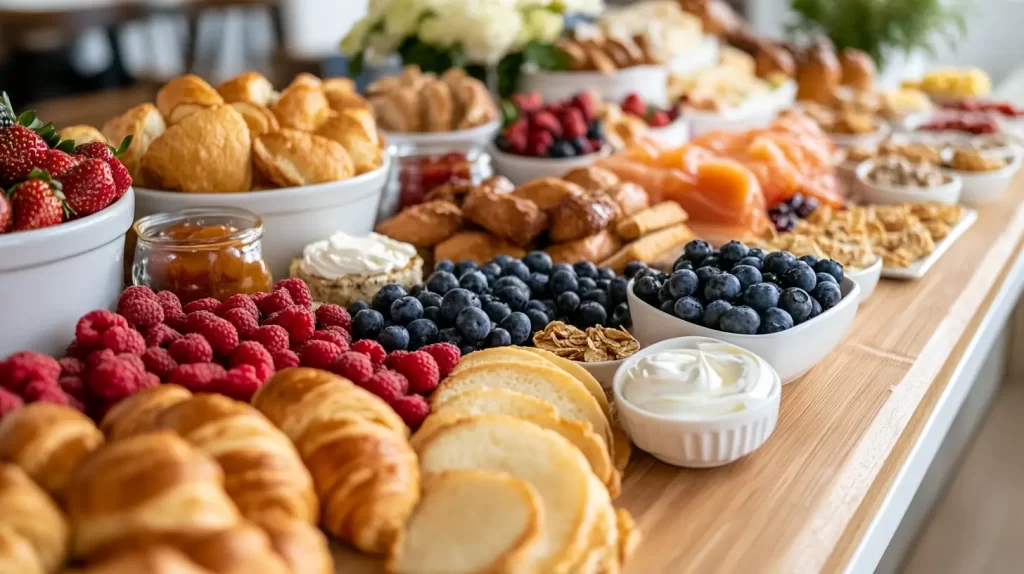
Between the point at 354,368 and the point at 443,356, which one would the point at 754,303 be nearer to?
the point at 443,356

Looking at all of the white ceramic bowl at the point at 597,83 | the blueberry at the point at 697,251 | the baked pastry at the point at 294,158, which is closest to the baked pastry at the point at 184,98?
the baked pastry at the point at 294,158

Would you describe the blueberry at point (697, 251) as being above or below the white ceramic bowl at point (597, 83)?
above

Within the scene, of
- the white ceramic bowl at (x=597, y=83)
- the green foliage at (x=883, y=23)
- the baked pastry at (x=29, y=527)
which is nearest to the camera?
the baked pastry at (x=29, y=527)

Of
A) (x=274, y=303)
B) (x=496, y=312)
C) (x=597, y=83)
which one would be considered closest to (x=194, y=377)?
(x=274, y=303)

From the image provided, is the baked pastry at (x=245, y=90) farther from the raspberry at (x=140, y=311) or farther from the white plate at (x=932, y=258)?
the white plate at (x=932, y=258)

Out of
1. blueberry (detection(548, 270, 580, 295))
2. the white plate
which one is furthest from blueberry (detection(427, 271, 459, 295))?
the white plate

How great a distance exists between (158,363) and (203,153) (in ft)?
1.84

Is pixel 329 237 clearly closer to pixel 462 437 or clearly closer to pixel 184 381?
pixel 184 381

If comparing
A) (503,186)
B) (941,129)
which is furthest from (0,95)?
(941,129)

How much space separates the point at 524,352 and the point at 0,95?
0.88 meters

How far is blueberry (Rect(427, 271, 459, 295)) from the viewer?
4.88ft

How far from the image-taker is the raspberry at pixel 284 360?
1.17 m

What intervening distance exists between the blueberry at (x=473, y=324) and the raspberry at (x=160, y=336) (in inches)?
16.3

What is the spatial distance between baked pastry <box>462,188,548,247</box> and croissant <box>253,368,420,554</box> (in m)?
0.76
